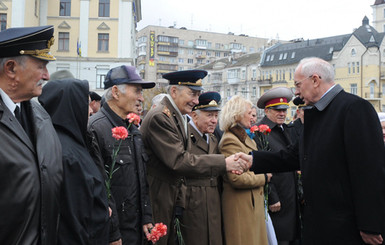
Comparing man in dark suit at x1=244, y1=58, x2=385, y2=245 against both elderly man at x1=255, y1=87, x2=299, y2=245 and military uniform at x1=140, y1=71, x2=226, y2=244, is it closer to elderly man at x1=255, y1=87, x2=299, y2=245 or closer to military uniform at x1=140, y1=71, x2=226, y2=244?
military uniform at x1=140, y1=71, x2=226, y2=244

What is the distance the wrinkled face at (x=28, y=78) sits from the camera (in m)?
2.71

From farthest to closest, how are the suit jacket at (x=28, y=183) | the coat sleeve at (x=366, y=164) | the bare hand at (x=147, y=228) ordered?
1. the bare hand at (x=147, y=228)
2. the coat sleeve at (x=366, y=164)
3. the suit jacket at (x=28, y=183)

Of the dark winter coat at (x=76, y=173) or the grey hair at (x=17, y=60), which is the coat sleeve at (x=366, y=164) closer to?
the dark winter coat at (x=76, y=173)

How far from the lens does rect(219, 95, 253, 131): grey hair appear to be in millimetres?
5527

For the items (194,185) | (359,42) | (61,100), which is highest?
(359,42)

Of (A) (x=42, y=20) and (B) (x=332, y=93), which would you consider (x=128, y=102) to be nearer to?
(B) (x=332, y=93)

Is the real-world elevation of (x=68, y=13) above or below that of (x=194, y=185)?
above

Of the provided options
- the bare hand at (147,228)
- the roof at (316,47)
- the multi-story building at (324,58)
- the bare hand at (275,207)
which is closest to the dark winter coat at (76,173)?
the bare hand at (147,228)

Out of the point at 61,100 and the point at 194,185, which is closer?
the point at 61,100

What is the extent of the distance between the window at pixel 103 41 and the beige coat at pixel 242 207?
111ft

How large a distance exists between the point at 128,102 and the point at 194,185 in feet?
4.07

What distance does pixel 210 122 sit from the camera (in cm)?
530

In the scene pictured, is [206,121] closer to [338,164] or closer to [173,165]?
[173,165]

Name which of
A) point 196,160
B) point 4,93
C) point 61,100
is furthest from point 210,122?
point 4,93
